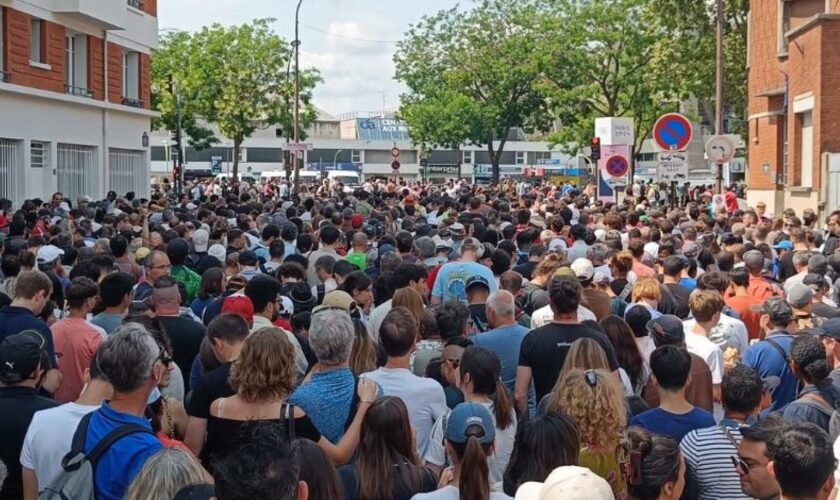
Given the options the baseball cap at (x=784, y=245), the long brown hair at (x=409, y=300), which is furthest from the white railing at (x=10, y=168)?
the long brown hair at (x=409, y=300)

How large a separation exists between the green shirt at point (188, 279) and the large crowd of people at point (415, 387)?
2.4 inches

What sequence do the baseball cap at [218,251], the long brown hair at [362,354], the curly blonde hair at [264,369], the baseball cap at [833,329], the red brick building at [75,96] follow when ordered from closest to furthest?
the curly blonde hair at [264,369], the long brown hair at [362,354], the baseball cap at [833,329], the baseball cap at [218,251], the red brick building at [75,96]

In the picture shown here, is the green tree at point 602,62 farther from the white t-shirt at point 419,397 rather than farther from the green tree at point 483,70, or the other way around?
the white t-shirt at point 419,397

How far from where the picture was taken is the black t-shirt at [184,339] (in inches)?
316

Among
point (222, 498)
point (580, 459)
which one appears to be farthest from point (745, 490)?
point (222, 498)

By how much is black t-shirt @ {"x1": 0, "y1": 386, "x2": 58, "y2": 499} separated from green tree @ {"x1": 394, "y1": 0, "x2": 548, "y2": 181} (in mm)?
52443

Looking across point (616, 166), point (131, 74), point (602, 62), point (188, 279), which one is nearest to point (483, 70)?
point (602, 62)

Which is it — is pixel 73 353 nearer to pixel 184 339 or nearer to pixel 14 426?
pixel 184 339

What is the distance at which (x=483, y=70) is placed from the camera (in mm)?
61438

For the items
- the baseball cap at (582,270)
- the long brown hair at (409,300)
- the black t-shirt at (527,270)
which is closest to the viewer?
the long brown hair at (409,300)

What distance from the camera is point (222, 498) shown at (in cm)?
367

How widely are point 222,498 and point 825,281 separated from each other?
8.38m

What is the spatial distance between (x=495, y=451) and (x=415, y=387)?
2.38 feet

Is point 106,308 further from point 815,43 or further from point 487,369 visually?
point 815,43
